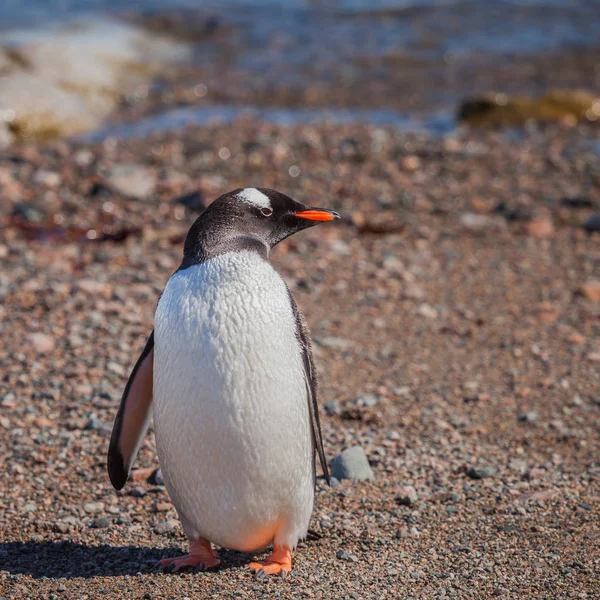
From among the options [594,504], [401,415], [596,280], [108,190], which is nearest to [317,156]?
[108,190]

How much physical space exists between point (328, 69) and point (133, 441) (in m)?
12.7

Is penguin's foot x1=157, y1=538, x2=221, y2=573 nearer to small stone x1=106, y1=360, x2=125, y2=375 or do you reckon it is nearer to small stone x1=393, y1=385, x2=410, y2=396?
small stone x1=106, y1=360, x2=125, y2=375

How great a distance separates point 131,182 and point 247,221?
5.10 m

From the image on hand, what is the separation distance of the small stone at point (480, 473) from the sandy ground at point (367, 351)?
0.08 feet

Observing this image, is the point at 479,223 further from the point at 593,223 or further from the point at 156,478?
the point at 156,478

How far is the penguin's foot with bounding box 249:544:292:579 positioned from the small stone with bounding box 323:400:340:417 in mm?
1504

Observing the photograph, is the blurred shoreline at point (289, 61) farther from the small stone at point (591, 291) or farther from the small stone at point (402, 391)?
the small stone at point (402, 391)

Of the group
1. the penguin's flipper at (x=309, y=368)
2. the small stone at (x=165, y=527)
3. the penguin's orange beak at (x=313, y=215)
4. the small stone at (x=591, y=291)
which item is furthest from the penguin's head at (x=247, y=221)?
the small stone at (x=591, y=291)

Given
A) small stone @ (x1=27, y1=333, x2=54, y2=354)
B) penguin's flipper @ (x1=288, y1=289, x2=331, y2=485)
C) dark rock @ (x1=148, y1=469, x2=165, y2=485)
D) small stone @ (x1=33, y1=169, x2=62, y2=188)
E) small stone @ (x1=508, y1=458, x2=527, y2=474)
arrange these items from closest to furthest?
penguin's flipper @ (x1=288, y1=289, x2=331, y2=485) → dark rock @ (x1=148, y1=469, x2=165, y2=485) → small stone @ (x1=508, y1=458, x2=527, y2=474) → small stone @ (x1=27, y1=333, x2=54, y2=354) → small stone @ (x1=33, y1=169, x2=62, y2=188)

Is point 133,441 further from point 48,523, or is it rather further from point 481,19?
point 481,19

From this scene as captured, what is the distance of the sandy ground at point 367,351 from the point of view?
3641 mm

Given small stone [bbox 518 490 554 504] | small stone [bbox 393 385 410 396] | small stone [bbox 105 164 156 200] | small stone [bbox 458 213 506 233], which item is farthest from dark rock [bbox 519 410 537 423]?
small stone [bbox 105 164 156 200]

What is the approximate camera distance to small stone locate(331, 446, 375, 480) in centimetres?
439

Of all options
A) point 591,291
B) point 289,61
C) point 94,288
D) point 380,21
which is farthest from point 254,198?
point 380,21
